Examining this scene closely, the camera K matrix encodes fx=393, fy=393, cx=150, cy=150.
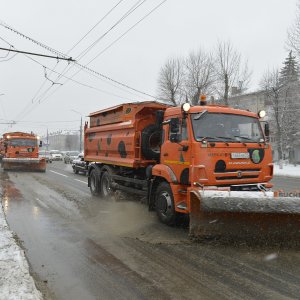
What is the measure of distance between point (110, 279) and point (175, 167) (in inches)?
131

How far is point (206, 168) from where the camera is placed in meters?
7.31

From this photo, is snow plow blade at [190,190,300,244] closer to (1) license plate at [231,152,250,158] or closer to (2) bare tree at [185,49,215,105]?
(1) license plate at [231,152,250,158]

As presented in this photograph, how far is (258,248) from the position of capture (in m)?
6.50

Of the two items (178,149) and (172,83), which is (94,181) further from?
(172,83)

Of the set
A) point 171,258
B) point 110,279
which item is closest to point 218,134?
point 171,258

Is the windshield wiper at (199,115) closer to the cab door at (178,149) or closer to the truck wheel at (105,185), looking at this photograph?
the cab door at (178,149)

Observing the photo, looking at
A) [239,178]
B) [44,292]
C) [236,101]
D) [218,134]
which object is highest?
[236,101]

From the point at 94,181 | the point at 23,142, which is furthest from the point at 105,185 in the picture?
the point at 23,142

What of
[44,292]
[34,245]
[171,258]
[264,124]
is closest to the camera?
[44,292]

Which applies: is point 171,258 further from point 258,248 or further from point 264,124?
point 264,124

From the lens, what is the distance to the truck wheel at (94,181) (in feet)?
42.9

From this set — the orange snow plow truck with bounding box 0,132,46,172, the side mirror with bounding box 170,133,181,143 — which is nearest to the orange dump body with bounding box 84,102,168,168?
the side mirror with bounding box 170,133,181,143

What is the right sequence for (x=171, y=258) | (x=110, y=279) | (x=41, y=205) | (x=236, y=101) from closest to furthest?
1. (x=110, y=279)
2. (x=171, y=258)
3. (x=41, y=205)
4. (x=236, y=101)

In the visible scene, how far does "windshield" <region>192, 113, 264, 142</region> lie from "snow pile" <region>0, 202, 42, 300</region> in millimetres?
3813
